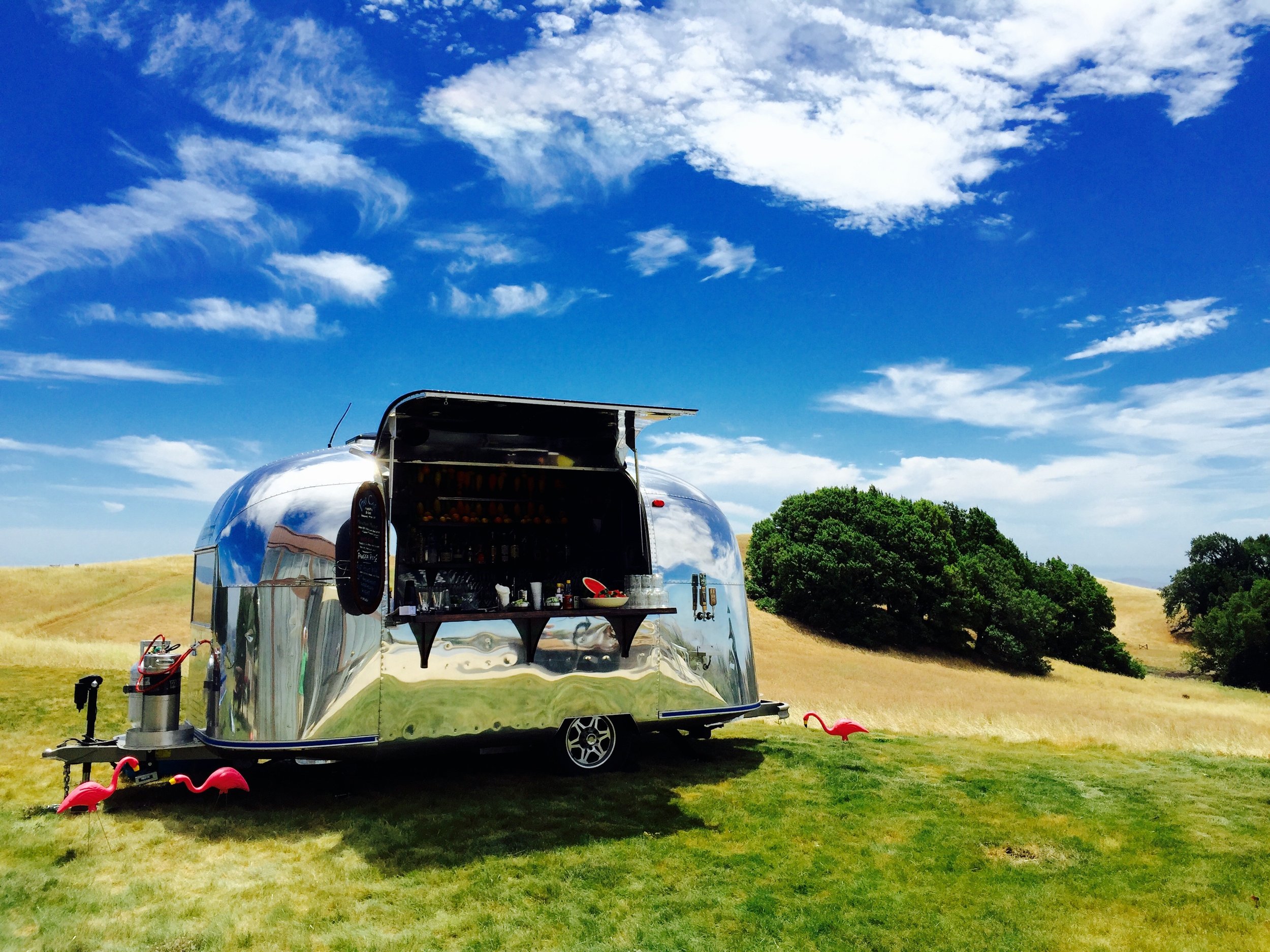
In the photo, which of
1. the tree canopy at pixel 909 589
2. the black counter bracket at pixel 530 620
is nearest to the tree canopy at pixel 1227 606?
the tree canopy at pixel 909 589

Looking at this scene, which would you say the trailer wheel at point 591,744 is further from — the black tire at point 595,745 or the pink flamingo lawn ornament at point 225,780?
the pink flamingo lawn ornament at point 225,780

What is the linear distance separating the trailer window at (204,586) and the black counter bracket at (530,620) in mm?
2265

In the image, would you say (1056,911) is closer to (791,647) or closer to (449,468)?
(449,468)

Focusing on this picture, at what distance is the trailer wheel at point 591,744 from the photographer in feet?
31.7

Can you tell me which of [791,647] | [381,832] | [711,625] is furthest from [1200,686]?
[381,832]

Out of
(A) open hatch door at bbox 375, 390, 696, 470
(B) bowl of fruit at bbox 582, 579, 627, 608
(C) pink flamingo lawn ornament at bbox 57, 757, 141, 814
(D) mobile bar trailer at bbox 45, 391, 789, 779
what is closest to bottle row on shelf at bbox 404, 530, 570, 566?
(D) mobile bar trailer at bbox 45, 391, 789, 779

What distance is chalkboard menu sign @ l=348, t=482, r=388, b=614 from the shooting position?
7.70 m

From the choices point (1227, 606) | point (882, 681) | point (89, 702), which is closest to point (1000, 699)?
point (882, 681)

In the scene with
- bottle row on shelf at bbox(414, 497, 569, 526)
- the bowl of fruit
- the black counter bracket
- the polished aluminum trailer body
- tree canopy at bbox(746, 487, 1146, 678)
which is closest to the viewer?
the black counter bracket

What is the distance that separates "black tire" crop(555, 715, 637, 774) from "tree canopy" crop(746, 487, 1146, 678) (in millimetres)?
33456

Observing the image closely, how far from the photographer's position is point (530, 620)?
8820 mm

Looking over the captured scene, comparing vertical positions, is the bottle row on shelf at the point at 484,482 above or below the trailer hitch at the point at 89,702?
above

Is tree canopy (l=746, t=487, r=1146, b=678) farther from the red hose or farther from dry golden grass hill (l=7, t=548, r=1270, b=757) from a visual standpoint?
the red hose

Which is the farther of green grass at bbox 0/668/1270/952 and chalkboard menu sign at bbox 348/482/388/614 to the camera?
chalkboard menu sign at bbox 348/482/388/614
